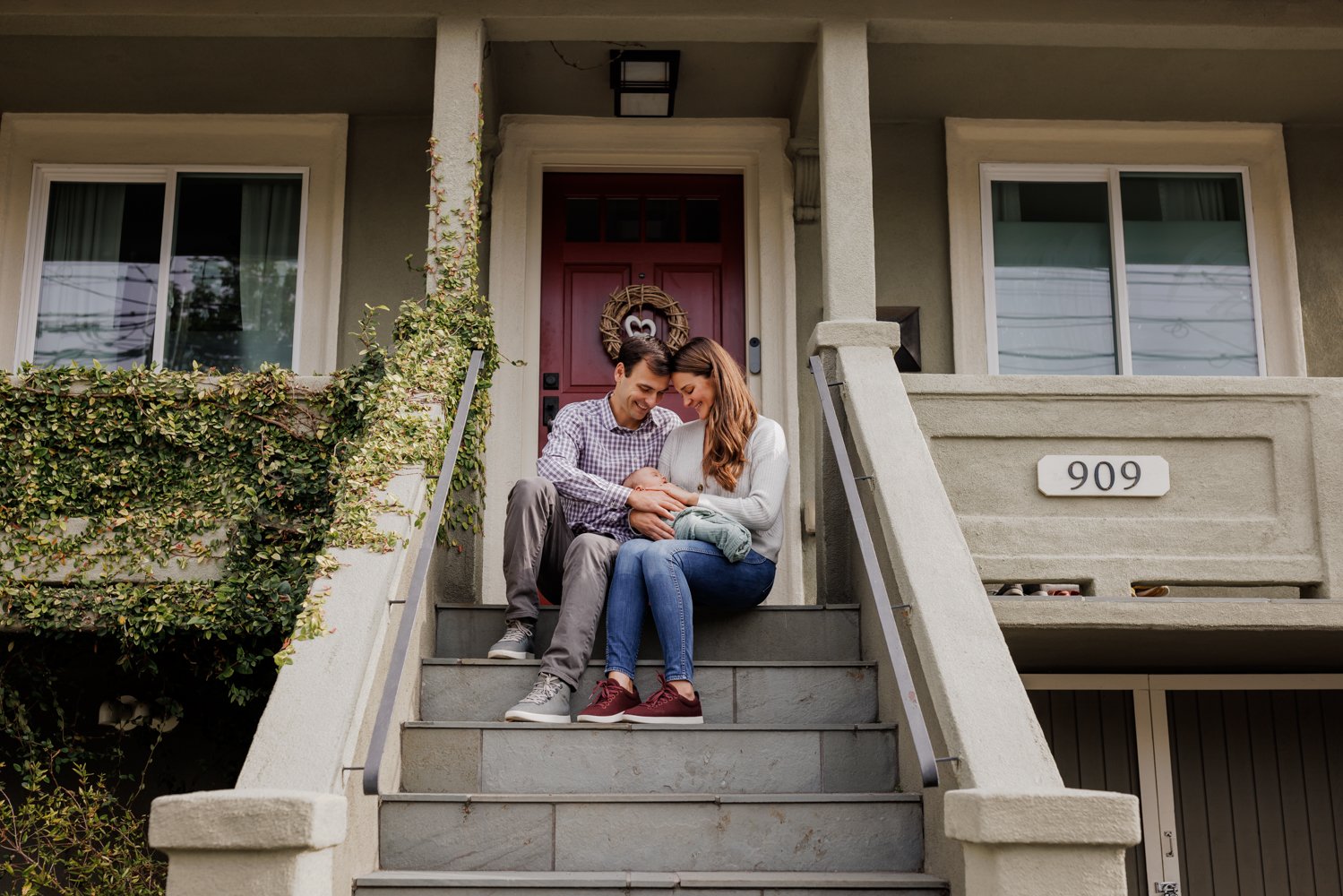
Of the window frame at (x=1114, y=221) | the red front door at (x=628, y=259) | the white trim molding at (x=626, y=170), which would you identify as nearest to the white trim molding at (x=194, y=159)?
the white trim molding at (x=626, y=170)

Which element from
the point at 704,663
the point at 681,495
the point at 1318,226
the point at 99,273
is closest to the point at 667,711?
the point at 704,663

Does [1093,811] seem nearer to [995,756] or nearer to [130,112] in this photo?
[995,756]

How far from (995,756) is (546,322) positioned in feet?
13.4

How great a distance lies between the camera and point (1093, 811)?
108 inches

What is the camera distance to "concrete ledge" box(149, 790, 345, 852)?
2.74 metres

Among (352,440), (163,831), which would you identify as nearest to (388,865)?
(163,831)

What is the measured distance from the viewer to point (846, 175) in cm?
536

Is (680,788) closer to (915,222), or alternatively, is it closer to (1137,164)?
(915,222)

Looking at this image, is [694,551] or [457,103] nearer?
[694,551]

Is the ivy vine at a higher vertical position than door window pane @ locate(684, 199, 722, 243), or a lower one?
lower

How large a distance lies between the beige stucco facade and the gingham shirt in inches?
24.9

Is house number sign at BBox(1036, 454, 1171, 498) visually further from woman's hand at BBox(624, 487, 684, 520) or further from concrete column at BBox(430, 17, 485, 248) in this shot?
concrete column at BBox(430, 17, 485, 248)

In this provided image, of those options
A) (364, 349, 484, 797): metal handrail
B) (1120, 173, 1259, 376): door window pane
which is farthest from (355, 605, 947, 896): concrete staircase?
(1120, 173, 1259, 376): door window pane

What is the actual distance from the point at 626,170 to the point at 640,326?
83cm
